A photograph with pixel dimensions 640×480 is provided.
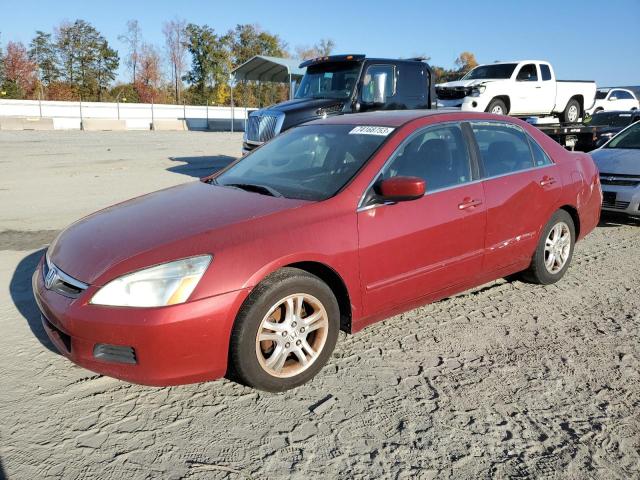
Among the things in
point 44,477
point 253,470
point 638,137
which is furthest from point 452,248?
point 638,137

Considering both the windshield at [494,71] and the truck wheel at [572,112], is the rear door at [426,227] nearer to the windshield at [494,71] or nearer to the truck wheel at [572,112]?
the windshield at [494,71]

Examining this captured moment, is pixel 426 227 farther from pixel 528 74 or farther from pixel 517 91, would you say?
pixel 528 74

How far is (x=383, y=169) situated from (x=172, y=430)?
2.03 metres

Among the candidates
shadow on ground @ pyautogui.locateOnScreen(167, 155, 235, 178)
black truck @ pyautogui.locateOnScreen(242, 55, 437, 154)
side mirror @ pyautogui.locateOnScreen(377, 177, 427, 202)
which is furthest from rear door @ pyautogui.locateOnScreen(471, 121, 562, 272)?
shadow on ground @ pyautogui.locateOnScreen(167, 155, 235, 178)

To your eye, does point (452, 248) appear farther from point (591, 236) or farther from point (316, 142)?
point (591, 236)

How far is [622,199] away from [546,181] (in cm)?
317

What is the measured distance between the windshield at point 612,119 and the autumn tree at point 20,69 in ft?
156

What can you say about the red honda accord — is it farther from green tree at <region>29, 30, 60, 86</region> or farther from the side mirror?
green tree at <region>29, 30, 60, 86</region>

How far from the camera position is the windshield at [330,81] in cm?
1009

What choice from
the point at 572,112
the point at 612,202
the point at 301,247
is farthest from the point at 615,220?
the point at 572,112

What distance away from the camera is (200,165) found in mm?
13547

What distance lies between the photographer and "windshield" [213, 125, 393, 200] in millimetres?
3574

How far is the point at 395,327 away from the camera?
3.93 meters

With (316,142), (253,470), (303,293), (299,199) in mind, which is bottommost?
(253,470)
